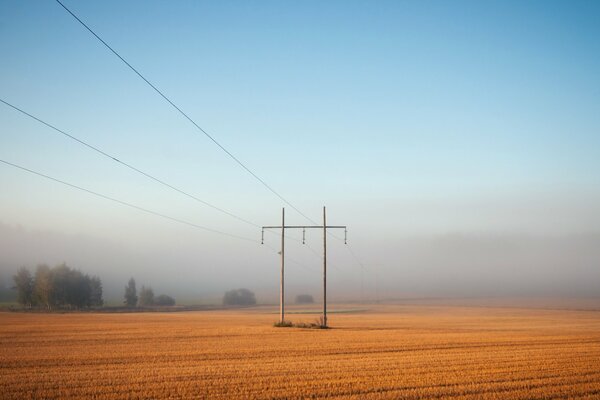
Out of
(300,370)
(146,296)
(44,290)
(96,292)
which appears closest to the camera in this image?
(300,370)

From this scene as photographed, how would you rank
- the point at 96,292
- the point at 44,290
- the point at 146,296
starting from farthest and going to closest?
1. the point at 146,296
2. the point at 96,292
3. the point at 44,290

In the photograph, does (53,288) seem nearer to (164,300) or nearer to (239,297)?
(164,300)

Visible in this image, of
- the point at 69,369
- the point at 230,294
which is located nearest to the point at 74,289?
the point at 230,294

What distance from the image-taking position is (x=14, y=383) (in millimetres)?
17047

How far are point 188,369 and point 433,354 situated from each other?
1305cm

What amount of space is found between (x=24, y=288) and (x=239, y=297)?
83.9 meters

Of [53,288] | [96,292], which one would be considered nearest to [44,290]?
[53,288]

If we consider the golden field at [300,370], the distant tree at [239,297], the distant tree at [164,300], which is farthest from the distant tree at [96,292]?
the golden field at [300,370]

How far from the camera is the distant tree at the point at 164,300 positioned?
17506 cm

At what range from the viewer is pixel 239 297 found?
195m

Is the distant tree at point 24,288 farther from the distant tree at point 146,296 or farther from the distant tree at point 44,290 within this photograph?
the distant tree at point 146,296

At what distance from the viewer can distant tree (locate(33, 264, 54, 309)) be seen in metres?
126

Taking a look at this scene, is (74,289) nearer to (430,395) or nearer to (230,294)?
(230,294)

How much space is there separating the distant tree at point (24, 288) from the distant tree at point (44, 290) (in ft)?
5.24
